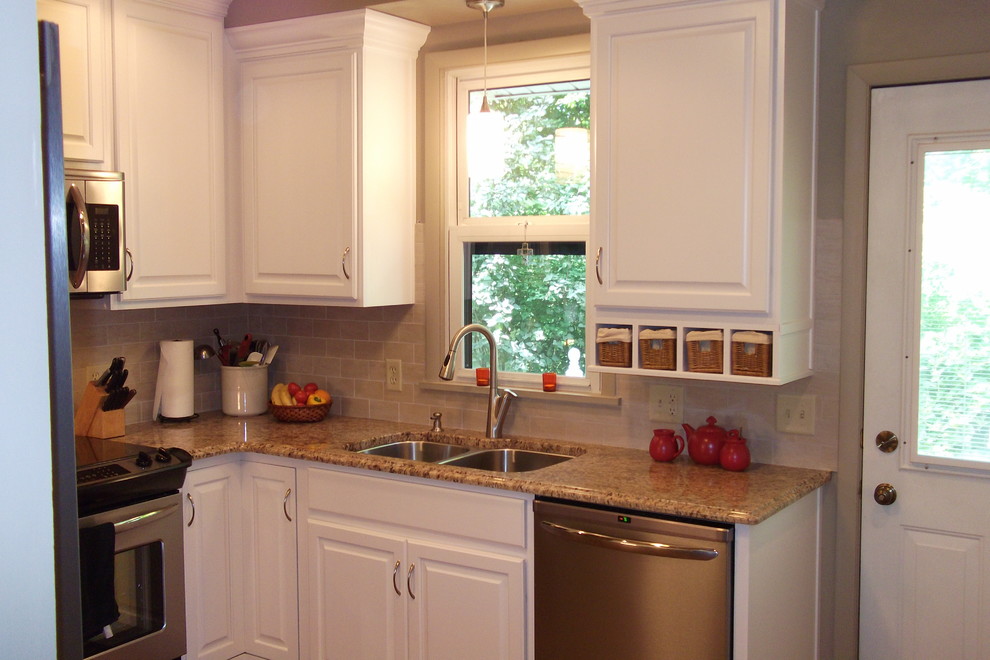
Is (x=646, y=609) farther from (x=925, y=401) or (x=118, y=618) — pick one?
(x=118, y=618)

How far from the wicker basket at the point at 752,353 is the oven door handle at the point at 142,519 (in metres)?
1.79

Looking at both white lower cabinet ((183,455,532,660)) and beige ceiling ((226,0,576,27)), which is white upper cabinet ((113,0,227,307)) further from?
white lower cabinet ((183,455,532,660))

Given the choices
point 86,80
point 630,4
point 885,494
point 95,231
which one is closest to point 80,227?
point 95,231

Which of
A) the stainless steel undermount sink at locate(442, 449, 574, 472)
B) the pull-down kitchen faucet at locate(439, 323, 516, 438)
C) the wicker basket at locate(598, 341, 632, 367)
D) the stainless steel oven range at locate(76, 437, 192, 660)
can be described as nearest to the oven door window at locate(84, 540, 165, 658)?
the stainless steel oven range at locate(76, 437, 192, 660)

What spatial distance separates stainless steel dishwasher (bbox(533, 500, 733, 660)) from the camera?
2.38 metres

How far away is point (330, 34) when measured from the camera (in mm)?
3365

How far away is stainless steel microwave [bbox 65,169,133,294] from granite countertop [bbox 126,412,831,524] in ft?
1.90

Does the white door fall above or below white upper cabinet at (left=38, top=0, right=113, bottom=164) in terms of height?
below

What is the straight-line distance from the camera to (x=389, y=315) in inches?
146

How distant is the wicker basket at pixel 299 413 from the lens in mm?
3623

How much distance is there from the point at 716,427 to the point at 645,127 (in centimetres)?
93

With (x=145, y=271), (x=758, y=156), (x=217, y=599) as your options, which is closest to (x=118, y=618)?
(x=217, y=599)

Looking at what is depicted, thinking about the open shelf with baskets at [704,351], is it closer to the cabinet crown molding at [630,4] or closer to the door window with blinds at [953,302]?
the door window with blinds at [953,302]

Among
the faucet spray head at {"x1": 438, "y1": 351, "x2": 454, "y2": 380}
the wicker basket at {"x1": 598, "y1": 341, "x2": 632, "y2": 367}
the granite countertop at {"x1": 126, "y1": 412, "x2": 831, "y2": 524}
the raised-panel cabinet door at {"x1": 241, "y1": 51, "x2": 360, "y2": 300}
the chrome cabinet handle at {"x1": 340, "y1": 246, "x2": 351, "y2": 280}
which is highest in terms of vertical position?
the raised-panel cabinet door at {"x1": 241, "y1": 51, "x2": 360, "y2": 300}
